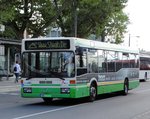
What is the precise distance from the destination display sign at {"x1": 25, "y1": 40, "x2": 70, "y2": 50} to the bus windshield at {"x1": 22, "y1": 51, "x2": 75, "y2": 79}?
0.67 feet

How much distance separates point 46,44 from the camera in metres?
18.1

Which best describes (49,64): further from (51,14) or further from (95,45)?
(51,14)

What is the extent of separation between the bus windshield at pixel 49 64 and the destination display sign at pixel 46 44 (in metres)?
0.20

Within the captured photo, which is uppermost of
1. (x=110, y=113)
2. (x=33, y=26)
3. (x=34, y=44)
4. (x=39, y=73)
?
(x=33, y=26)

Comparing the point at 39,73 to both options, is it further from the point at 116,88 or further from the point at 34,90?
the point at 116,88

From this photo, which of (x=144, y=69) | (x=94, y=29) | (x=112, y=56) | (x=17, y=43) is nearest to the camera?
(x=112, y=56)

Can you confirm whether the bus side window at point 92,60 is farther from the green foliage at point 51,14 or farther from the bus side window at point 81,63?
the green foliage at point 51,14

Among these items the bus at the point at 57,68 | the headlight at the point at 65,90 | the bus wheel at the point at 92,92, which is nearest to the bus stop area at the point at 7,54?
the bus wheel at the point at 92,92

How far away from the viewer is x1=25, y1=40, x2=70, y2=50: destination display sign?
17.9 meters

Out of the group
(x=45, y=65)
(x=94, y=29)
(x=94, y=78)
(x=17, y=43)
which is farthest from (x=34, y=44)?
(x=94, y=29)

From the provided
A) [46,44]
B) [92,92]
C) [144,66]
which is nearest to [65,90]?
[46,44]

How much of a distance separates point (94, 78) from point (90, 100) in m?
0.95

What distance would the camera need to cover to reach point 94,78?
779 inches

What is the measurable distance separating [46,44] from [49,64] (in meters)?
0.82
